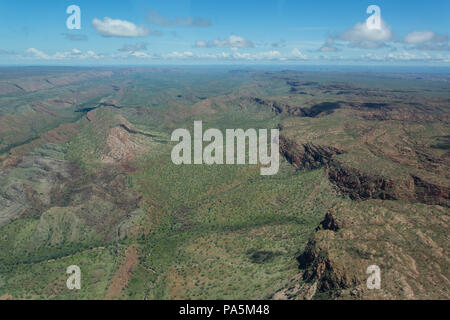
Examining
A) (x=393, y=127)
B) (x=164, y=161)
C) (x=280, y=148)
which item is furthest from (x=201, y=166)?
(x=393, y=127)

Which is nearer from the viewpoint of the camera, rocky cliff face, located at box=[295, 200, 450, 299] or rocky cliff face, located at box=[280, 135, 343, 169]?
rocky cliff face, located at box=[295, 200, 450, 299]

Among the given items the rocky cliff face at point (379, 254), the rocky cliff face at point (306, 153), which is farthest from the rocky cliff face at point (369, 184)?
the rocky cliff face at point (379, 254)

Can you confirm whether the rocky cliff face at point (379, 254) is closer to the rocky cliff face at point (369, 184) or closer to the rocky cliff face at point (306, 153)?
the rocky cliff face at point (369, 184)

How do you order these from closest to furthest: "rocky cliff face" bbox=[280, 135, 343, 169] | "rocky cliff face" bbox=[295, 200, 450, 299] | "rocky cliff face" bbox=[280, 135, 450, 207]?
"rocky cliff face" bbox=[295, 200, 450, 299], "rocky cliff face" bbox=[280, 135, 450, 207], "rocky cliff face" bbox=[280, 135, 343, 169]

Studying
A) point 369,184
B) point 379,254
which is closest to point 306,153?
point 369,184

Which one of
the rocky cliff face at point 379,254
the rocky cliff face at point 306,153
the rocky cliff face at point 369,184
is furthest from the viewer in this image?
the rocky cliff face at point 306,153

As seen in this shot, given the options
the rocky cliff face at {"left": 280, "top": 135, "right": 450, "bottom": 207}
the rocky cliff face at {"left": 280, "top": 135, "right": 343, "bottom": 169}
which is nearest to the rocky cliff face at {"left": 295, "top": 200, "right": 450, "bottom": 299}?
the rocky cliff face at {"left": 280, "top": 135, "right": 450, "bottom": 207}

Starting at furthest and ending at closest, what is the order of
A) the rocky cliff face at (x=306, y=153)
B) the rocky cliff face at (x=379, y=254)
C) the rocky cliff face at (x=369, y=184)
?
the rocky cliff face at (x=306, y=153) → the rocky cliff face at (x=369, y=184) → the rocky cliff face at (x=379, y=254)

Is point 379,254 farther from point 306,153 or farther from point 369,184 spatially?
point 306,153

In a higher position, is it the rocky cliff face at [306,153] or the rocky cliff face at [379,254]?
the rocky cliff face at [306,153]

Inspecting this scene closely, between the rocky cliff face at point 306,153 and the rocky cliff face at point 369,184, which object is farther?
the rocky cliff face at point 306,153

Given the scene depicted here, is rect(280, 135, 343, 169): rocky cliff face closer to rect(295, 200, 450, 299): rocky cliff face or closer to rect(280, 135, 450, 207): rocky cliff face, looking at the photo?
rect(280, 135, 450, 207): rocky cliff face
